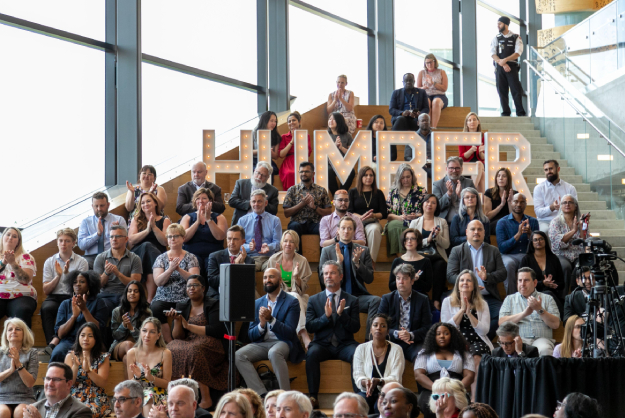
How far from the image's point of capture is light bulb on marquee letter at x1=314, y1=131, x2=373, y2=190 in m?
10.5

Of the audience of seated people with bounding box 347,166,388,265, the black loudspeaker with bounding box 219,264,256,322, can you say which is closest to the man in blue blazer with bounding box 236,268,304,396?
the black loudspeaker with bounding box 219,264,256,322

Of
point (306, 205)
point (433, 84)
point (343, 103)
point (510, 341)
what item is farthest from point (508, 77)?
point (510, 341)

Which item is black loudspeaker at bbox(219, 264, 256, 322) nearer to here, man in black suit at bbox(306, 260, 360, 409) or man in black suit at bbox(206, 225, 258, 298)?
man in black suit at bbox(306, 260, 360, 409)

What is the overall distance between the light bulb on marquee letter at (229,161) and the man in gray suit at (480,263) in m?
3.15

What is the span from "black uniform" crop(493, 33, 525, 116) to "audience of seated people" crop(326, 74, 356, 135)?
306 cm

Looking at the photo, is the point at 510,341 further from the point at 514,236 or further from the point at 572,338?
the point at 514,236

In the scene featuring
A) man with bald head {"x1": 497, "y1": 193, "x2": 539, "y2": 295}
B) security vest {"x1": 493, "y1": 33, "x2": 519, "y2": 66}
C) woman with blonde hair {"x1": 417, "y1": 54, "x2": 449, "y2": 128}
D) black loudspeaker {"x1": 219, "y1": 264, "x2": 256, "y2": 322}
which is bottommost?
black loudspeaker {"x1": 219, "y1": 264, "x2": 256, "y2": 322}

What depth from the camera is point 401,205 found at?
9359mm

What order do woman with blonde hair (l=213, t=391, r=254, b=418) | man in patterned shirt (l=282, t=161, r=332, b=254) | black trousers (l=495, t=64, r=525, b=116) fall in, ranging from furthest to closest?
black trousers (l=495, t=64, r=525, b=116)
man in patterned shirt (l=282, t=161, r=332, b=254)
woman with blonde hair (l=213, t=391, r=254, b=418)

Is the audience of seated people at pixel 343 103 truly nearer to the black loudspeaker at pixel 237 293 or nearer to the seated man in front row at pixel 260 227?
the seated man in front row at pixel 260 227

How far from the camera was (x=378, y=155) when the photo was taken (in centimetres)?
1041

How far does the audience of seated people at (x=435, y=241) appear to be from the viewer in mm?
8273

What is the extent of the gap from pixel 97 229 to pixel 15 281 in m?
1.04

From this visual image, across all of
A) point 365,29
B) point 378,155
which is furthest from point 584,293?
point 365,29
